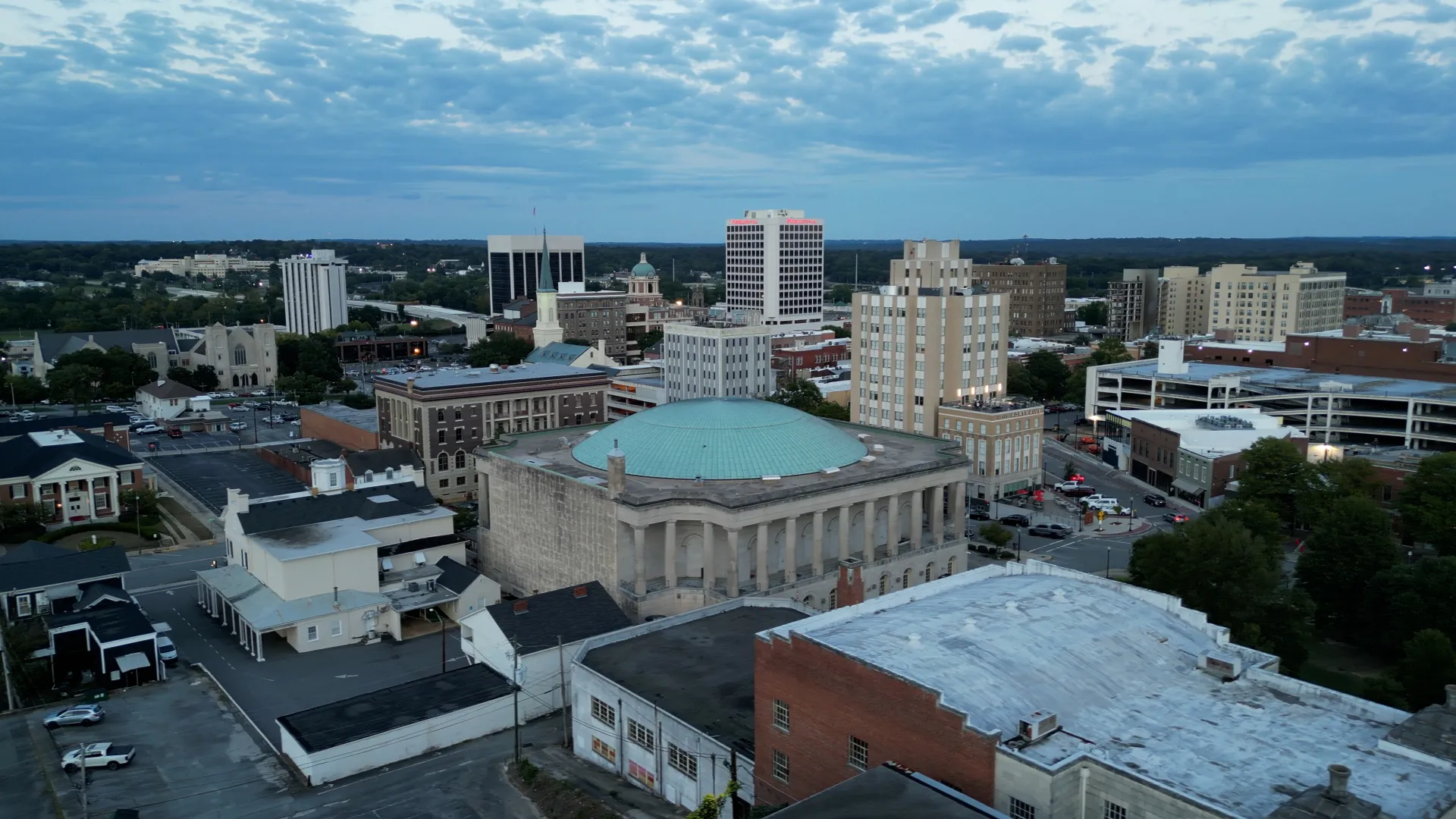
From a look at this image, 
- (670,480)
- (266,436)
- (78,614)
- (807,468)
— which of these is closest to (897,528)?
(807,468)

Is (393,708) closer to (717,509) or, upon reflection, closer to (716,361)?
(717,509)

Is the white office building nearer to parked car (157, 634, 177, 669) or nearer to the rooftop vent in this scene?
parked car (157, 634, 177, 669)

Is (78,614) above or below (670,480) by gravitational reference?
below

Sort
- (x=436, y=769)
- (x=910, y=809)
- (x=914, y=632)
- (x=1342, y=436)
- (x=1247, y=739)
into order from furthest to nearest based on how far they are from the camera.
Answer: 1. (x=1342, y=436)
2. (x=436, y=769)
3. (x=914, y=632)
4. (x=1247, y=739)
5. (x=910, y=809)

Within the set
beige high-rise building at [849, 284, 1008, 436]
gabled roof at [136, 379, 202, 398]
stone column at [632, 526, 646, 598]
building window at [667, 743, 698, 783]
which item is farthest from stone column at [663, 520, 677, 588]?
gabled roof at [136, 379, 202, 398]

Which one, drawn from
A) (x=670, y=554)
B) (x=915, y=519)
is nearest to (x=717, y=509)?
(x=670, y=554)

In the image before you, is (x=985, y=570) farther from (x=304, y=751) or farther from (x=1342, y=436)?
(x=1342, y=436)
